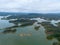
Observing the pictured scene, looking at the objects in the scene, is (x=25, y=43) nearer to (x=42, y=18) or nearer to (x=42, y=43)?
(x=42, y=43)

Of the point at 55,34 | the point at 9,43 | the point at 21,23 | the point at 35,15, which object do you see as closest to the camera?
the point at 9,43

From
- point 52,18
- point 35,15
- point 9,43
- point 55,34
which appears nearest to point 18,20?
point 35,15

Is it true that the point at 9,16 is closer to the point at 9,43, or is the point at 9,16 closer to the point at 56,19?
the point at 56,19

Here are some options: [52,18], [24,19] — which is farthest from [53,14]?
[24,19]

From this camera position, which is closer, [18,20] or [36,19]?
[18,20]

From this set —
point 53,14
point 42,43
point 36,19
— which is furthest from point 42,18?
point 42,43

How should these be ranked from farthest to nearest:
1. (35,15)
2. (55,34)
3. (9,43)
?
(35,15) → (55,34) → (9,43)

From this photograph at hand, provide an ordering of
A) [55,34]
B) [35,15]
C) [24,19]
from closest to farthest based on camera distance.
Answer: [55,34] < [24,19] < [35,15]

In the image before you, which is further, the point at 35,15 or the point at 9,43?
the point at 35,15

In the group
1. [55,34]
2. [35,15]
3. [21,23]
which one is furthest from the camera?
[35,15]
